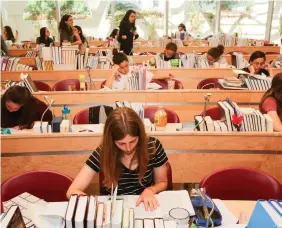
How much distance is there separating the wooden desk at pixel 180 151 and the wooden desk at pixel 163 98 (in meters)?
1.43

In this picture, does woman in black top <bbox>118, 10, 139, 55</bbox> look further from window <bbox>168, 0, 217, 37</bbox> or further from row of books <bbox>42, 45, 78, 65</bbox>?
window <bbox>168, 0, 217, 37</bbox>

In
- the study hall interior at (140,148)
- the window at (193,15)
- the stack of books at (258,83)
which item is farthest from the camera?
the window at (193,15)

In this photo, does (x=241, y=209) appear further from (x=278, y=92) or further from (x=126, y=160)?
(x=278, y=92)

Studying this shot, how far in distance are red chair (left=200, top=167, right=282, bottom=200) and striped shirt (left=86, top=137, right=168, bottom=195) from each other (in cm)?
30

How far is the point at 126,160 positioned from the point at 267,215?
36.8 inches

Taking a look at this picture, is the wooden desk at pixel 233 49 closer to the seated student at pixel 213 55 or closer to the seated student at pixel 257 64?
the seated student at pixel 213 55

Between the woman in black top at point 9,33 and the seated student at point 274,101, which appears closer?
the seated student at point 274,101

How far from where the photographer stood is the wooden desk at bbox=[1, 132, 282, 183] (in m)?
2.55

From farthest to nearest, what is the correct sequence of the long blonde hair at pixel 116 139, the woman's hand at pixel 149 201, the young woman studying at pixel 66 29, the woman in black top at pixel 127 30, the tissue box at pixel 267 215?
the woman in black top at pixel 127 30 < the young woman studying at pixel 66 29 < the long blonde hair at pixel 116 139 < the woman's hand at pixel 149 201 < the tissue box at pixel 267 215

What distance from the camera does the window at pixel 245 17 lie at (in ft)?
32.7

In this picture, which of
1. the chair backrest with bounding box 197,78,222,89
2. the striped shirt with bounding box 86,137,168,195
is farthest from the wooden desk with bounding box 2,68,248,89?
the striped shirt with bounding box 86,137,168,195

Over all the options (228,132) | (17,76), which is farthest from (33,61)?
(228,132)

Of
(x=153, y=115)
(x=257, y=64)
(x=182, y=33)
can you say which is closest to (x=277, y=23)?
(x=182, y=33)

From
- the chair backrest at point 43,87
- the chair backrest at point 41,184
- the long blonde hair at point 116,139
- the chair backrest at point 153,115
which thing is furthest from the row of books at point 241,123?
the chair backrest at point 43,87
